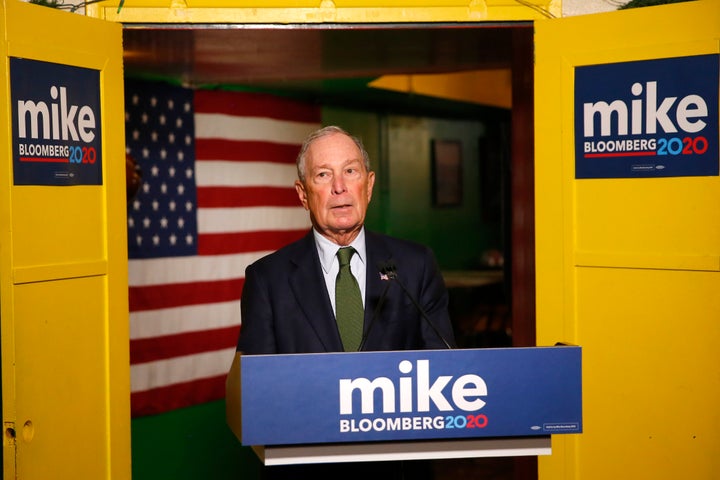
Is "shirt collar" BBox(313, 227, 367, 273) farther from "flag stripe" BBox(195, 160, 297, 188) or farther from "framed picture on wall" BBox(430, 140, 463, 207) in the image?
"framed picture on wall" BBox(430, 140, 463, 207)

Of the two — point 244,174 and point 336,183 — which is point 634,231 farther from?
point 244,174

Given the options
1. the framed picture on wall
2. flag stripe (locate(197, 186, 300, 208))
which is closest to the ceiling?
flag stripe (locate(197, 186, 300, 208))

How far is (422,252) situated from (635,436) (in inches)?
44.0

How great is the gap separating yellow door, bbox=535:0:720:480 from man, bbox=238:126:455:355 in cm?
85

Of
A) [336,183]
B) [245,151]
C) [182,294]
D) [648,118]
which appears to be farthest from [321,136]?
[245,151]

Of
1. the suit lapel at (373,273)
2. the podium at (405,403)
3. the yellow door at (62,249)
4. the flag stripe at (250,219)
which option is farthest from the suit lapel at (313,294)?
the flag stripe at (250,219)

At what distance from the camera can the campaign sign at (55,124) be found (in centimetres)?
286

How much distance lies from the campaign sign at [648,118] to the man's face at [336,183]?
1.04 meters

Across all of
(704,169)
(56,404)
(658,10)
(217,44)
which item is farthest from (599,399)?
(217,44)

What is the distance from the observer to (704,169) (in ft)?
10.1

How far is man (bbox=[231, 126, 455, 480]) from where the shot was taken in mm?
2547

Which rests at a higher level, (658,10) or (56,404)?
(658,10)

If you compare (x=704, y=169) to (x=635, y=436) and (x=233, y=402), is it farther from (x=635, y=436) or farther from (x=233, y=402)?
(x=233, y=402)

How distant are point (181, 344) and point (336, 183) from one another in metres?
3.63
